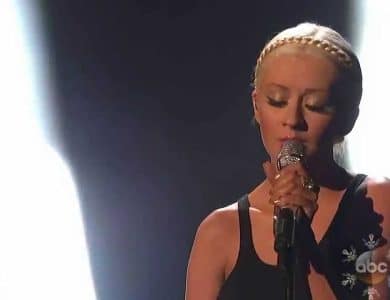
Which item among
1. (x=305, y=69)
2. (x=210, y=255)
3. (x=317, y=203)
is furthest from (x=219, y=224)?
(x=305, y=69)

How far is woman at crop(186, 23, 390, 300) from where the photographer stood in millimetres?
1156

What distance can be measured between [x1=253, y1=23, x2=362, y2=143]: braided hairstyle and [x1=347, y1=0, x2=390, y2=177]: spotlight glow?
0.11 meters

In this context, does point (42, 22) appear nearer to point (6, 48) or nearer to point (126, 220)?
point (6, 48)

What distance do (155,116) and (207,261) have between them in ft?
0.98

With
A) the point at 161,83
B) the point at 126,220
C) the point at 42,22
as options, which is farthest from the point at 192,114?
the point at 42,22

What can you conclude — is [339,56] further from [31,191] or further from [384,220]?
[31,191]

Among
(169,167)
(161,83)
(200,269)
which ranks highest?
(161,83)

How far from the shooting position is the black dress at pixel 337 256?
1171mm

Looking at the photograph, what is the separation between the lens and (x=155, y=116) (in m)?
1.41

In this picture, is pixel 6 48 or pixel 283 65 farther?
pixel 6 48

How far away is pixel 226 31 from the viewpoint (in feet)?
4.65

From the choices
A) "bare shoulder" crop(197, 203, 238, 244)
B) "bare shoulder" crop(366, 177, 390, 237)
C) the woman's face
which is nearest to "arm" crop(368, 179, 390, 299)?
"bare shoulder" crop(366, 177, 390, 237)

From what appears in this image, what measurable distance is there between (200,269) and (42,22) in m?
0.55

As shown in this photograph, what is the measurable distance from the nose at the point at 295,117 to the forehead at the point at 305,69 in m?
0.03
